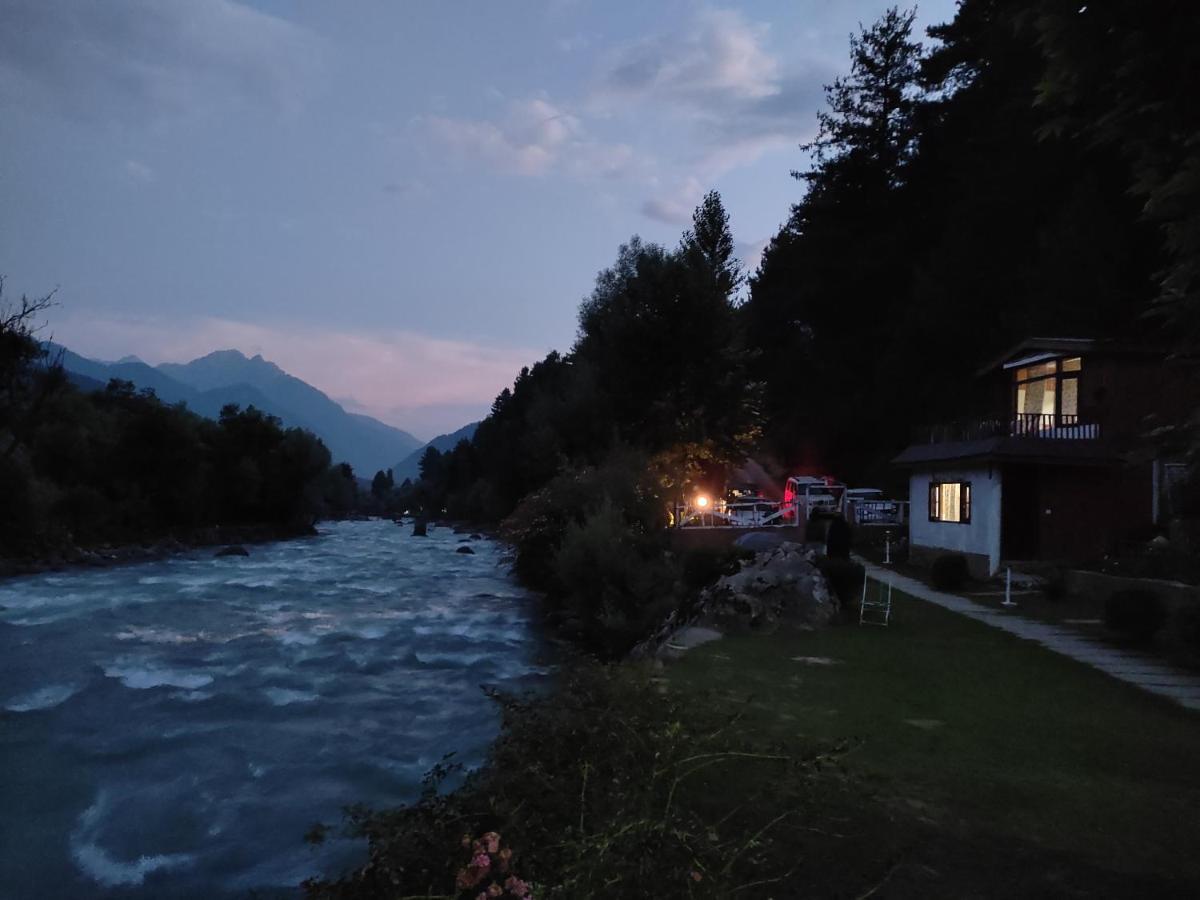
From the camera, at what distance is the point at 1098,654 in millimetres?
12820

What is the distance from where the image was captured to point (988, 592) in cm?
2138

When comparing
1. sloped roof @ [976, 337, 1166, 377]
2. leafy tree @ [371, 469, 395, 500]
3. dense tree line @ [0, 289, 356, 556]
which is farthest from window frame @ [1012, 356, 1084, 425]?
leafy tree @ [371, 469, 395, 500]

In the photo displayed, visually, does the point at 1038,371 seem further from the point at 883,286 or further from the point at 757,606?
the point at 883,286

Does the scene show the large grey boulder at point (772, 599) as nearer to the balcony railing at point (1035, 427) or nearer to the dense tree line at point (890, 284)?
the dense tree line at point (890, 284)

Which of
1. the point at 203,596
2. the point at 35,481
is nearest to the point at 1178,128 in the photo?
the point at 203,596

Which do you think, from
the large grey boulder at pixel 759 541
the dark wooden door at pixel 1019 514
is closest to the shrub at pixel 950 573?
the dark wooden door at pixel 1019 514

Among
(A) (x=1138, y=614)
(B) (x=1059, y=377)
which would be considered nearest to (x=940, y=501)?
(B) (x=1059, y=377)

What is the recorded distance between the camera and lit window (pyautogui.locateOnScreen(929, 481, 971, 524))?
25.6 m

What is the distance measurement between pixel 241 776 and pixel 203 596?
19077mm

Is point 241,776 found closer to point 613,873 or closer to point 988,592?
point 613,873

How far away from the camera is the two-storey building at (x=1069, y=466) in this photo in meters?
23.3

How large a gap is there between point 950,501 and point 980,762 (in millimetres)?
21598

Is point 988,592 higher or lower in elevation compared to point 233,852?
higher

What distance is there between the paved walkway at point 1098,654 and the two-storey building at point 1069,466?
19.2 feet
